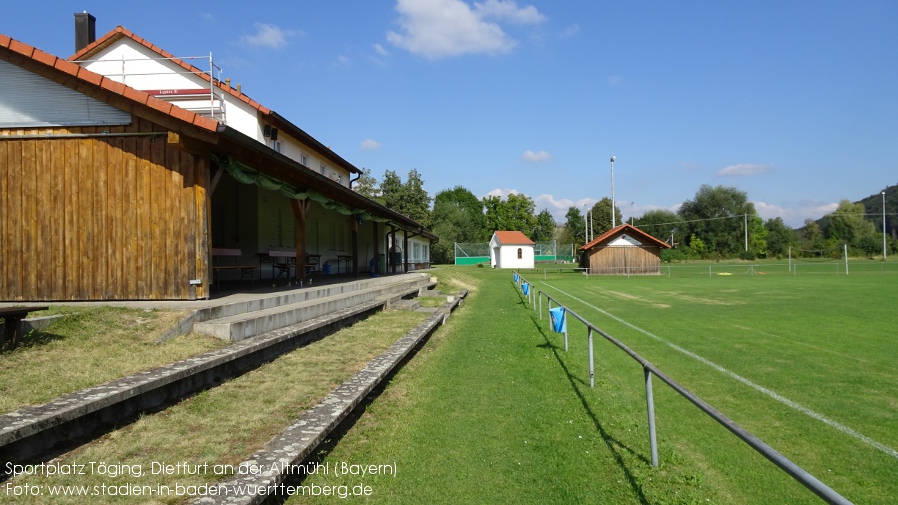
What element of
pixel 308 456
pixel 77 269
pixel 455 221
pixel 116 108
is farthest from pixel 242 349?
pixel 455 221

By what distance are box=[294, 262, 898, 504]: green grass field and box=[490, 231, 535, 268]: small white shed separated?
46.7 m

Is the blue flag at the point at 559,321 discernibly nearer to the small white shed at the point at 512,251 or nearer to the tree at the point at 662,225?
the small white shed at the point at 512,251

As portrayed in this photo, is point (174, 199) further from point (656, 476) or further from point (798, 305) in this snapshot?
point (798, 305)

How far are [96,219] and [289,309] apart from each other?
334cm

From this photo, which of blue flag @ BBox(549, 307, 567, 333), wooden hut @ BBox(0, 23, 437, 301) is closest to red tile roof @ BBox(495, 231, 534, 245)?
blue flag @ BBox(549, 307, 567, 333)

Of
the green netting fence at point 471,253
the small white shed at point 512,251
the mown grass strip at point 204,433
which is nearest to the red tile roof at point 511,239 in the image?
the small white shed at point 512,251

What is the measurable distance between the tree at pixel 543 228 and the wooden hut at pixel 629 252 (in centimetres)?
4183

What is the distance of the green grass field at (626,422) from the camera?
3.71 metres

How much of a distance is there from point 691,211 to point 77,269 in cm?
9279

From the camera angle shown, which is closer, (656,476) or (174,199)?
(656,476)

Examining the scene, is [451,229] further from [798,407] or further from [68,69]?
[798,407]

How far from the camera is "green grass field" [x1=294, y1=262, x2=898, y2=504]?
3711 mm

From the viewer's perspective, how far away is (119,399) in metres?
4.25

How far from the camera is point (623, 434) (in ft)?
15.3
